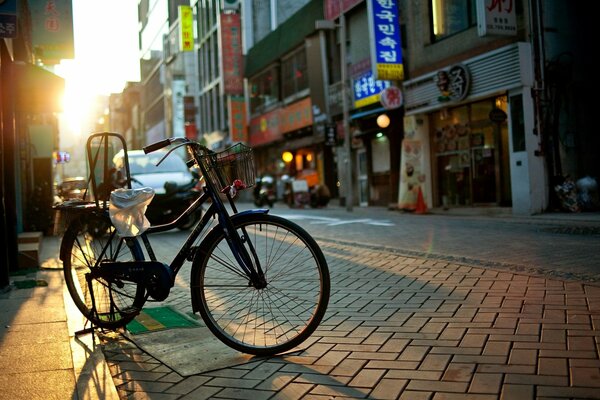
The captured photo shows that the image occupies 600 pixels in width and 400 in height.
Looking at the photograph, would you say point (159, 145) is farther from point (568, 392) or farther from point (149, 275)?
point (568, 392)

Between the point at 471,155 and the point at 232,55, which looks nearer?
the point at 471,155

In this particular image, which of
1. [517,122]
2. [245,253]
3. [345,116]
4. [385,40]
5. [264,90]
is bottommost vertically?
[245,253]

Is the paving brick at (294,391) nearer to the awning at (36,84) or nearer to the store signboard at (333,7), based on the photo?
the awning at (36,84)

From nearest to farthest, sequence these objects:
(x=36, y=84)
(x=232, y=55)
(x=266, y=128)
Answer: (x=36, y=84), (x=266, y=128), (x=232, y=55)

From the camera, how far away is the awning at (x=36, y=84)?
829cm

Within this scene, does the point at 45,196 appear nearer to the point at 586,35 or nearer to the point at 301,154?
the point at 586,35

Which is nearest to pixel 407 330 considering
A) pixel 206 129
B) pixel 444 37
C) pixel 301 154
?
pixel 444 37

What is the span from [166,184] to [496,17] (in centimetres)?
912

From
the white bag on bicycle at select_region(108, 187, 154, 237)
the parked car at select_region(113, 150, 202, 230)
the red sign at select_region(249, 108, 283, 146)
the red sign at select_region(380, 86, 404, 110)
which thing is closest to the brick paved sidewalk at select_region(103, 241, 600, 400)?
the white bag on bicycle at select_region(108, 187, 154, 237)

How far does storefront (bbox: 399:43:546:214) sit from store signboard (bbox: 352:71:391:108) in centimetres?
180

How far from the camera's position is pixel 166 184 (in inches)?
456

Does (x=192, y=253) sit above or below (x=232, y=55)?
below

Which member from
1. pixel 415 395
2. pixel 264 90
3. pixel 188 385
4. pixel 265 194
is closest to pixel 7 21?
pixel 188 385

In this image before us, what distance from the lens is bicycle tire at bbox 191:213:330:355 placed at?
11.3ft
